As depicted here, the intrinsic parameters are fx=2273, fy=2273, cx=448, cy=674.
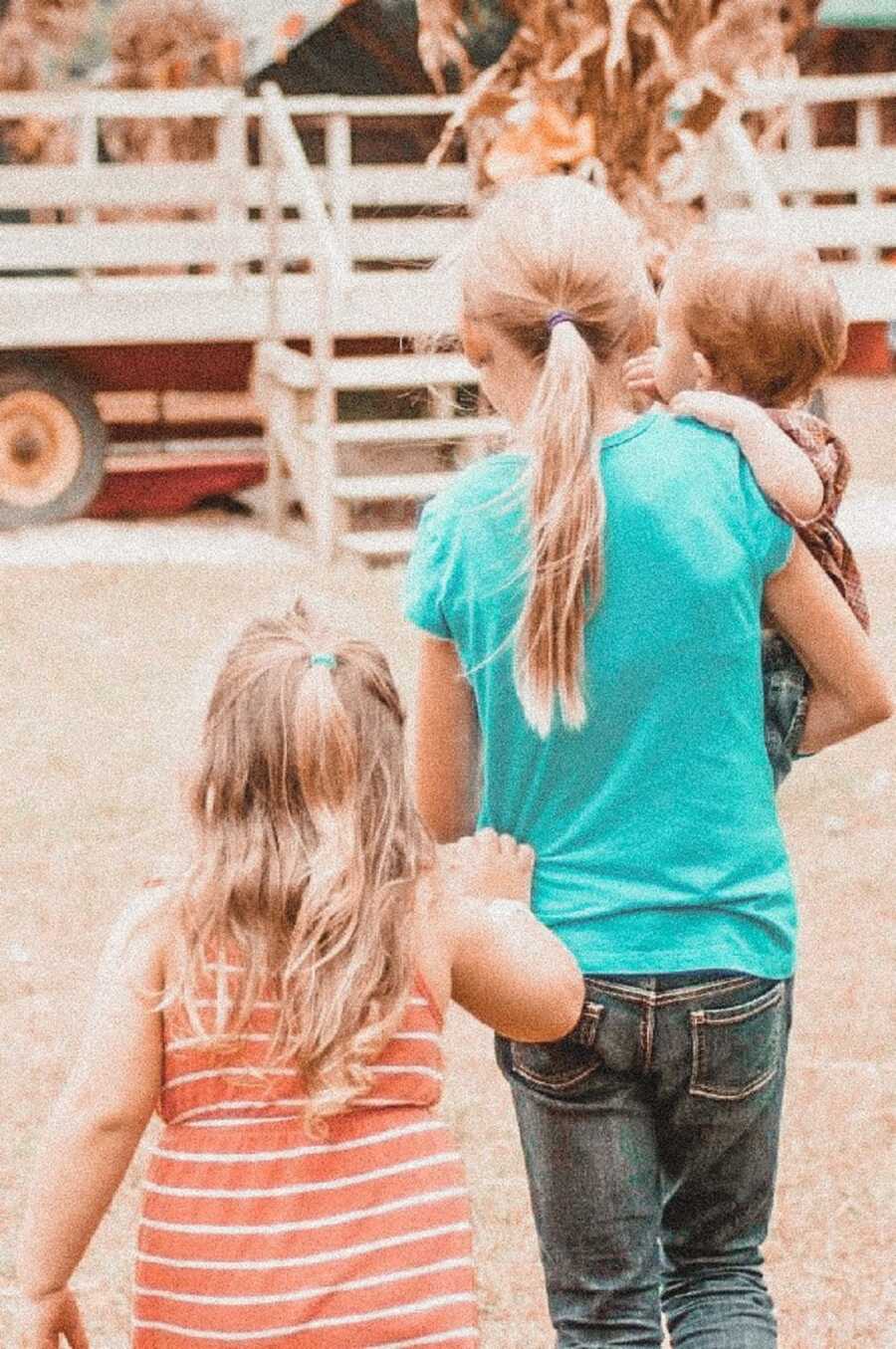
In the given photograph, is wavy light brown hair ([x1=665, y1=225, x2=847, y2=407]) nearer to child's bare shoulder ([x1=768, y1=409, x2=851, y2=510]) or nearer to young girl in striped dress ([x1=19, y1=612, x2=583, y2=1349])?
child's bare shoulder ([x1=768, y1=409, x2=851, y2=510])

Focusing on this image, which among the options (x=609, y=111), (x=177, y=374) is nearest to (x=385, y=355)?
(x=177, y=374)

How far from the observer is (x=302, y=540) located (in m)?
11.8

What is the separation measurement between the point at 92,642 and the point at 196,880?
6.81 meters

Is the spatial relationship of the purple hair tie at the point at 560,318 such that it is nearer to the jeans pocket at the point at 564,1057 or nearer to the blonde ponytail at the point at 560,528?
the blonde ponytail at the point at 560,528

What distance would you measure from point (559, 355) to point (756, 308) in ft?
0.93

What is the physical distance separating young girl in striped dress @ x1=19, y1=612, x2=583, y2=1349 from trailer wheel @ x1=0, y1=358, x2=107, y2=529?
10076mm

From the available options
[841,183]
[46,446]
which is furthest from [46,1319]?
[841,183]

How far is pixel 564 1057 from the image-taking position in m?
2.15

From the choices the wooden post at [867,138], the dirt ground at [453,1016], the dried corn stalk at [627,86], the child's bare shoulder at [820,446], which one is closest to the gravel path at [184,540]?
the dirt ground at [453,1016]

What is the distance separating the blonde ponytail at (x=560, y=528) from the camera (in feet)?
6.68

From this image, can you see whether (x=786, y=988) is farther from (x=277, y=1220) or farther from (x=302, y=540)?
(x=302, y=540)

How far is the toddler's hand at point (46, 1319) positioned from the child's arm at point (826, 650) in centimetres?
89

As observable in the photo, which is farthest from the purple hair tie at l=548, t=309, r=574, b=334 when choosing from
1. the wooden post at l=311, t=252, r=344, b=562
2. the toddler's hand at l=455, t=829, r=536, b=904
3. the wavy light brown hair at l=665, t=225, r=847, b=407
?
the wooden post at l=311, t=252, r=344, b=562

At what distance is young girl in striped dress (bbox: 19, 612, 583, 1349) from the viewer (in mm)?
1899
